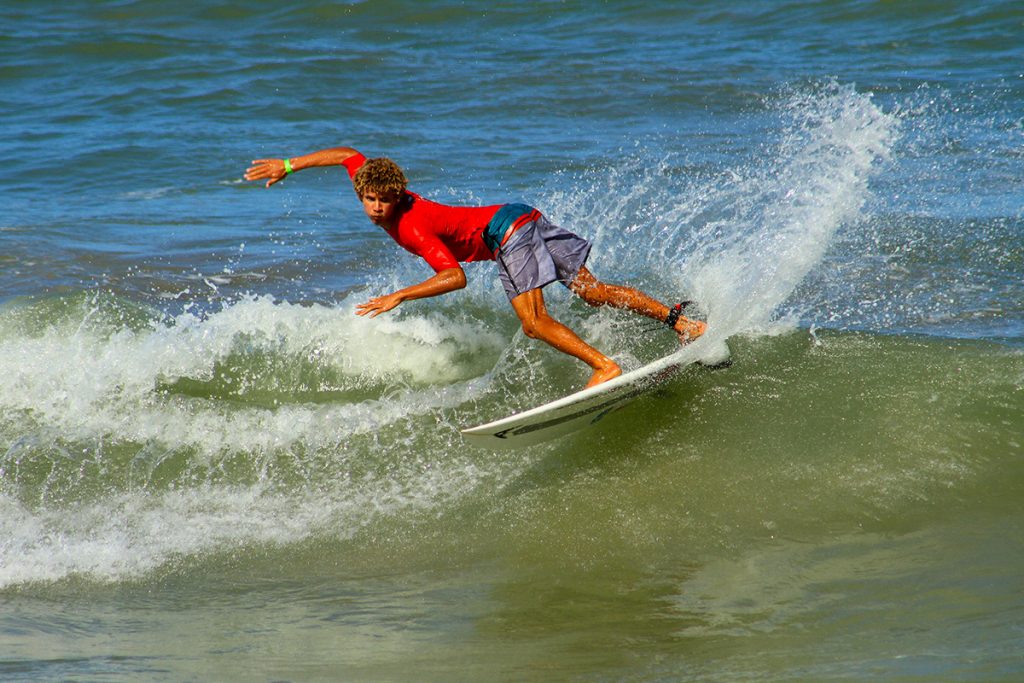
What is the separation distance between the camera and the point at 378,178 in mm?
5398

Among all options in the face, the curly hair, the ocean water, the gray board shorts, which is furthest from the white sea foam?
the curly hair

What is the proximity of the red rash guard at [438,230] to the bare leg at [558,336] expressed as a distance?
1.17 ft

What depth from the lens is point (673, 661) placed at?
3.63 meters

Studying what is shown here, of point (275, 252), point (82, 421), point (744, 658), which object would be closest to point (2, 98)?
point (275, 252)

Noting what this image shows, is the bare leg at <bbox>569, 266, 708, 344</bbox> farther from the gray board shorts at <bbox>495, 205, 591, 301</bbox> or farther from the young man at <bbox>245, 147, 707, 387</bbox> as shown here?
the gray board shorts at <bbox>495, 205, 591, 301</bbox>

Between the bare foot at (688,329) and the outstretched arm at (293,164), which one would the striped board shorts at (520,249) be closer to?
the bare foot at (688,329)

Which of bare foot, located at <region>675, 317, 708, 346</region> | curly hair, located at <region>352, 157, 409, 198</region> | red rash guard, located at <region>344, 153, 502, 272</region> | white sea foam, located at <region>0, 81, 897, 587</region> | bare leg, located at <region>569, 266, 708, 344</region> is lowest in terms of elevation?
white sea foam, located at <region>0, 81, 897, 587</region>

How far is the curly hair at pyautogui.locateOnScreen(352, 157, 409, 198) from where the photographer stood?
540 centimetres

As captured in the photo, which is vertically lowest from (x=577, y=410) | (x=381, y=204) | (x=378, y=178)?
(x=577, y=410)

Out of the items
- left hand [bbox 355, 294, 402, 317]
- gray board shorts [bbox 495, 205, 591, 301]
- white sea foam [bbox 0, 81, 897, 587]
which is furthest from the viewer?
gray board shorts [bbox 495, 205, 591, 301]

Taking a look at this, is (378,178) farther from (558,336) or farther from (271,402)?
(271,402)

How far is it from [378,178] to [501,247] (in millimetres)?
835

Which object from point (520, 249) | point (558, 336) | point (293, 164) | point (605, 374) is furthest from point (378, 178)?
point (605, 374)

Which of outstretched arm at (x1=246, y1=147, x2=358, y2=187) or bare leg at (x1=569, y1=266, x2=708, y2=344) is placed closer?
outstretched arm at (x1=246, y1=147, x2=358, y2=187)
